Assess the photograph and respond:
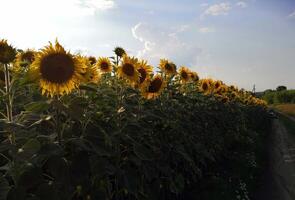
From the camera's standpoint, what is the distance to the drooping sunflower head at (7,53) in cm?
351

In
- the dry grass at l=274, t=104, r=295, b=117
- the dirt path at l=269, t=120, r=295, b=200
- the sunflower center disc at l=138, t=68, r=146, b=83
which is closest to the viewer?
the sunflower center disc at l=138, t=68, r=146, b=83

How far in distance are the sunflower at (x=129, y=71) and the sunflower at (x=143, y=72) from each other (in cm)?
12

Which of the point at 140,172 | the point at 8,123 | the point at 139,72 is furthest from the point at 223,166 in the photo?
the point at 8,123

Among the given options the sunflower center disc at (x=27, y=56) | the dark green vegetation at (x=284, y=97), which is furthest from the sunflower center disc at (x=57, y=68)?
the dark green vegetation at (x=284, y=97)

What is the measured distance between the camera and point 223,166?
11750mm

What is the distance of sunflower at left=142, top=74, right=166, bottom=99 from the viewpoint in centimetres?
600

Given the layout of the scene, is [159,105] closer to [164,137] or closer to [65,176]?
[164,137]

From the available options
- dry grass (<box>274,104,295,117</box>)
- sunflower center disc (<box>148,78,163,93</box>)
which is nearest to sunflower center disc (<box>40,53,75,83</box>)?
sunflower center disc (<box>148,78,163,93</box>)

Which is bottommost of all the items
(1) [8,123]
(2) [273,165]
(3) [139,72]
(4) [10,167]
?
(2) [273,165]

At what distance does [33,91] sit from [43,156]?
5.62 feet

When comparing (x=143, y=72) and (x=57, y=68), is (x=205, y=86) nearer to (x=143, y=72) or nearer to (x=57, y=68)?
(x=143, y=72)

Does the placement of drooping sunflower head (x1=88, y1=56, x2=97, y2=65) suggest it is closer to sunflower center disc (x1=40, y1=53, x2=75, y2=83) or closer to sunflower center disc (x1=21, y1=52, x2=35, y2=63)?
sunflower center disc (x1=21, y1=52, x2=35, y2=63)

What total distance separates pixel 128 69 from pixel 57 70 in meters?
2.05

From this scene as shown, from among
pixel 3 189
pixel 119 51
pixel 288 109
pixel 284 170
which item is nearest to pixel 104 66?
pixel 119 51
